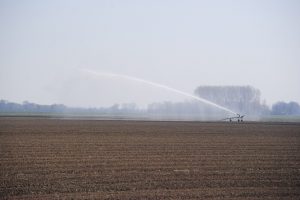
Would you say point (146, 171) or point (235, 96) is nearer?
point (146, 171)

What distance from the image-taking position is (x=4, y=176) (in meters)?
14.9

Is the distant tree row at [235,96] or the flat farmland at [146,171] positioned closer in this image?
the flat farmland at [146,171]

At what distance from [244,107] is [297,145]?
109767 mm

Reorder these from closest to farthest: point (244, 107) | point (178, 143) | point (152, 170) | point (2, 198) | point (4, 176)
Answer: point (2, 198) → point (4, 176) → point (152, 170) → point (178, 143) → point (244, 107)

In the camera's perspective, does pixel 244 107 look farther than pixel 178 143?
Yes

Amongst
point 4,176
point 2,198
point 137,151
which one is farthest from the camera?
point 137,151

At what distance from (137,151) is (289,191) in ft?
31.9

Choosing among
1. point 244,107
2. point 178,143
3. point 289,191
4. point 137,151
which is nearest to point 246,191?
point 289,191

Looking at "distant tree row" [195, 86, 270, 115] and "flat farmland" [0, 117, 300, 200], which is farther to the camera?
"distant tree row" [195, 86, 270, 115]

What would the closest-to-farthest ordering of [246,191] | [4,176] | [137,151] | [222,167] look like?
[246,191] < [4,176] < [222,167] < [137,151]

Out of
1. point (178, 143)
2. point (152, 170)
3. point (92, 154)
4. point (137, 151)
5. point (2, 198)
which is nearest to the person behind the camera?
point (2, 198)

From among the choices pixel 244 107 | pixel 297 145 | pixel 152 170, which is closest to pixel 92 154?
pixel 152 170

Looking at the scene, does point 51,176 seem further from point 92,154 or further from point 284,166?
point 284,166

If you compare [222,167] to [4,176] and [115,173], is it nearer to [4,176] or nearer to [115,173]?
[115,173]
